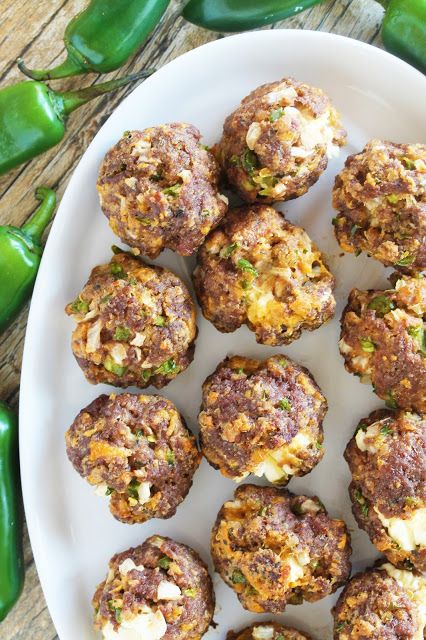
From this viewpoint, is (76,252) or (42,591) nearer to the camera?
(76,252)

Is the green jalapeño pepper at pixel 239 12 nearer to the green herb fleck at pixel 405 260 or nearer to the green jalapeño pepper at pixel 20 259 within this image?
the green jalapeño pepper at pixel 20 259

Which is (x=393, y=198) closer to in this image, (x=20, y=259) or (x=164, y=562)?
(x=20, y=259)

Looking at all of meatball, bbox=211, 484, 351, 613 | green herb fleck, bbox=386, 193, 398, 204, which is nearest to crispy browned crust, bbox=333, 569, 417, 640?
meatball, bbox=211, 484, 351, 613

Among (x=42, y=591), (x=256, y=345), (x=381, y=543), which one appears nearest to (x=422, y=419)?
(x=381, y=543)

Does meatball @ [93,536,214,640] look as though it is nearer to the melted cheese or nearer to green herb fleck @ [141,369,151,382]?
green herb fleck @ [141,369,151,382]

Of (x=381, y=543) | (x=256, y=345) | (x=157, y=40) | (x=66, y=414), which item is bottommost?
(x=381, y=543)

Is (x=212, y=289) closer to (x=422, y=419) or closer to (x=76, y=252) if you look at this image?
(x=76, y=252)

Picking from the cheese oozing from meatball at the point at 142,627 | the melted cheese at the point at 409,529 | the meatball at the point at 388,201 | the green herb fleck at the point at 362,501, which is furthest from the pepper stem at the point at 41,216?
the melted cheese at the point at 409,529
